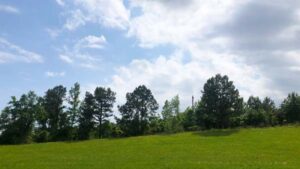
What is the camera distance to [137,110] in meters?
116

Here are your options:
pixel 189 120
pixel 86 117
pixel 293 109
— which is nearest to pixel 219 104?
pixel 189 120

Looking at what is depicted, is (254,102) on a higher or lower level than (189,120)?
higher

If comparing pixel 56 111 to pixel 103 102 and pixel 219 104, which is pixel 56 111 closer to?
pixel 103 102

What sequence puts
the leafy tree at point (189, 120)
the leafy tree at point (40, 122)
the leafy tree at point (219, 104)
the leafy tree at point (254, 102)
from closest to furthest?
the leafy tree at point (219, 104), the leafy tree at point (40, 122), the leafy tree at point (189, 120), the leafy tree at point (254, 102)

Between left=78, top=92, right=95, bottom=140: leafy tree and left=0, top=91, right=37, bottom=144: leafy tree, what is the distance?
39.0 feet

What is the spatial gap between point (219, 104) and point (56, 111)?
44.3m

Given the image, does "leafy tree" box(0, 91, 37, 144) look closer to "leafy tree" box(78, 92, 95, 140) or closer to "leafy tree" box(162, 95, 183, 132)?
"leafy tree" box(78, 92, 95, 140)

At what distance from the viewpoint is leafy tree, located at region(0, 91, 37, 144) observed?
335 feet

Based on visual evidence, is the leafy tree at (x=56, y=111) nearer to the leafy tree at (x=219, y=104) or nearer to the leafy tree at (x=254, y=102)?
the leafy tree at (x=219, y=104)

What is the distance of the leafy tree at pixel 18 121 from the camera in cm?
10212

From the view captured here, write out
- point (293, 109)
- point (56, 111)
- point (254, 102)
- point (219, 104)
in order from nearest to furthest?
1. point (219, 104)
2. point (293, 109)
3. point (56, 111)
4. point (254, 102)

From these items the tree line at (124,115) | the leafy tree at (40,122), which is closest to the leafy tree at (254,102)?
the tree line at (124,115)

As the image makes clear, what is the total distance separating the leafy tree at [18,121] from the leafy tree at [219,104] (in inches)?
1577

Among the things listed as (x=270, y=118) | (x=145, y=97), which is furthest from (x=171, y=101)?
(x=270, y=118)
